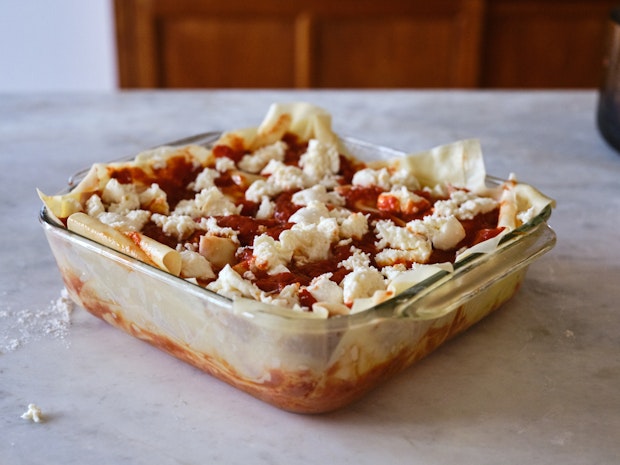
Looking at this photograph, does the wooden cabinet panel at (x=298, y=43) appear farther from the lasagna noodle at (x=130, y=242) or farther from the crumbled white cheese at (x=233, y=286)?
the crumbled white cheese at (x=233, y=286)

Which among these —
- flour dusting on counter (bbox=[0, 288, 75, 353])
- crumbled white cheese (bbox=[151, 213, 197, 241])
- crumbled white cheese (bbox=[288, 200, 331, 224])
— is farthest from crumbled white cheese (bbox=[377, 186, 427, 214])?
flour dusting on counter (bbox=[0, 288, 75, 353])

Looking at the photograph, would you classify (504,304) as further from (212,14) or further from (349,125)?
(212,14)

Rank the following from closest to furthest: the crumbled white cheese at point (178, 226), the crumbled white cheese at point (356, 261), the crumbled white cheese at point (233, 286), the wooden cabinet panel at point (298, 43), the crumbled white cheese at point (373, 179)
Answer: the crumbled white cheese at point (233, 286) → the crumbled white cheese at point (356, 261) → the crumbled white cheese at point (178, 226) → the crumbled white cheese at point (373, 179) → the wooden cabinet panel at point (298, 43)

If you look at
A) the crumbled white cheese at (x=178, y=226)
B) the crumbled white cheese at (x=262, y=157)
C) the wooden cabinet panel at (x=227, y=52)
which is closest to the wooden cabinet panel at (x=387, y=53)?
the wooden cabinet panel at (x=227, y=52)

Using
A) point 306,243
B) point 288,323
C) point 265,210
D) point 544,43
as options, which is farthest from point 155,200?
point 544,43

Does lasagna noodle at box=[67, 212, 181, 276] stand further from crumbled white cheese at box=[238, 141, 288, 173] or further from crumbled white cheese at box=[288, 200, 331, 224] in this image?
crumbled white cheese at box=[238, 141, 288, 173]

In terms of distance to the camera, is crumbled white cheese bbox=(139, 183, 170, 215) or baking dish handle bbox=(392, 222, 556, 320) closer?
baking dish handle bbox=(392, 222, 556, 320)
